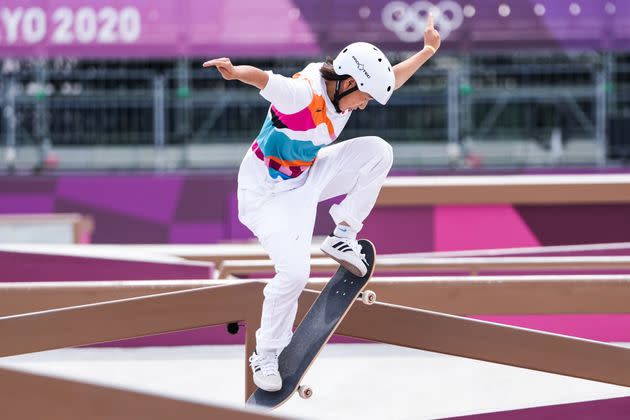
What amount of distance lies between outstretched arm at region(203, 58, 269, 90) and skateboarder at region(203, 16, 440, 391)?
157 millimetres

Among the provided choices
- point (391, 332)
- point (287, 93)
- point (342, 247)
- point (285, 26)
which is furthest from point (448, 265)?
point (285, 26)

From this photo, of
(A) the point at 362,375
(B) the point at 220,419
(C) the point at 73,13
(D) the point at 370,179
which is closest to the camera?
(B) the point at 220,419

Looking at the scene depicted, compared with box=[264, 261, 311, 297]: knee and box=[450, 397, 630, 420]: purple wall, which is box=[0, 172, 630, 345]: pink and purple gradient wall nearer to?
box=[450, 397, 630, 420]: purple wall

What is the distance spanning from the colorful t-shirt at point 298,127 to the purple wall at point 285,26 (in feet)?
34.6

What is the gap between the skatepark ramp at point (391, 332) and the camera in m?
3.93

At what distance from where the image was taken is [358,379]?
5.01 m

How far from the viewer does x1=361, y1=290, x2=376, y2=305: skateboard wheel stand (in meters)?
3.88

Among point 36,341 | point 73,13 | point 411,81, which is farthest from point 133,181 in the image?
point 36,341

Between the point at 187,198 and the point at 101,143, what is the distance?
614 cm

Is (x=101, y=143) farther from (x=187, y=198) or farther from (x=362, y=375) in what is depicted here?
(x=362, y=375)

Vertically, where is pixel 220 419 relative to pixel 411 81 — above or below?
below

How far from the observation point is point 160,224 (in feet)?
39.0

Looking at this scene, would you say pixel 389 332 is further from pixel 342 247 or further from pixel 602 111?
pixel 602 111

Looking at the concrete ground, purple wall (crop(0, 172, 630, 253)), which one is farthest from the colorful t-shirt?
purple wall (crop(0, 172, 630, 253))
